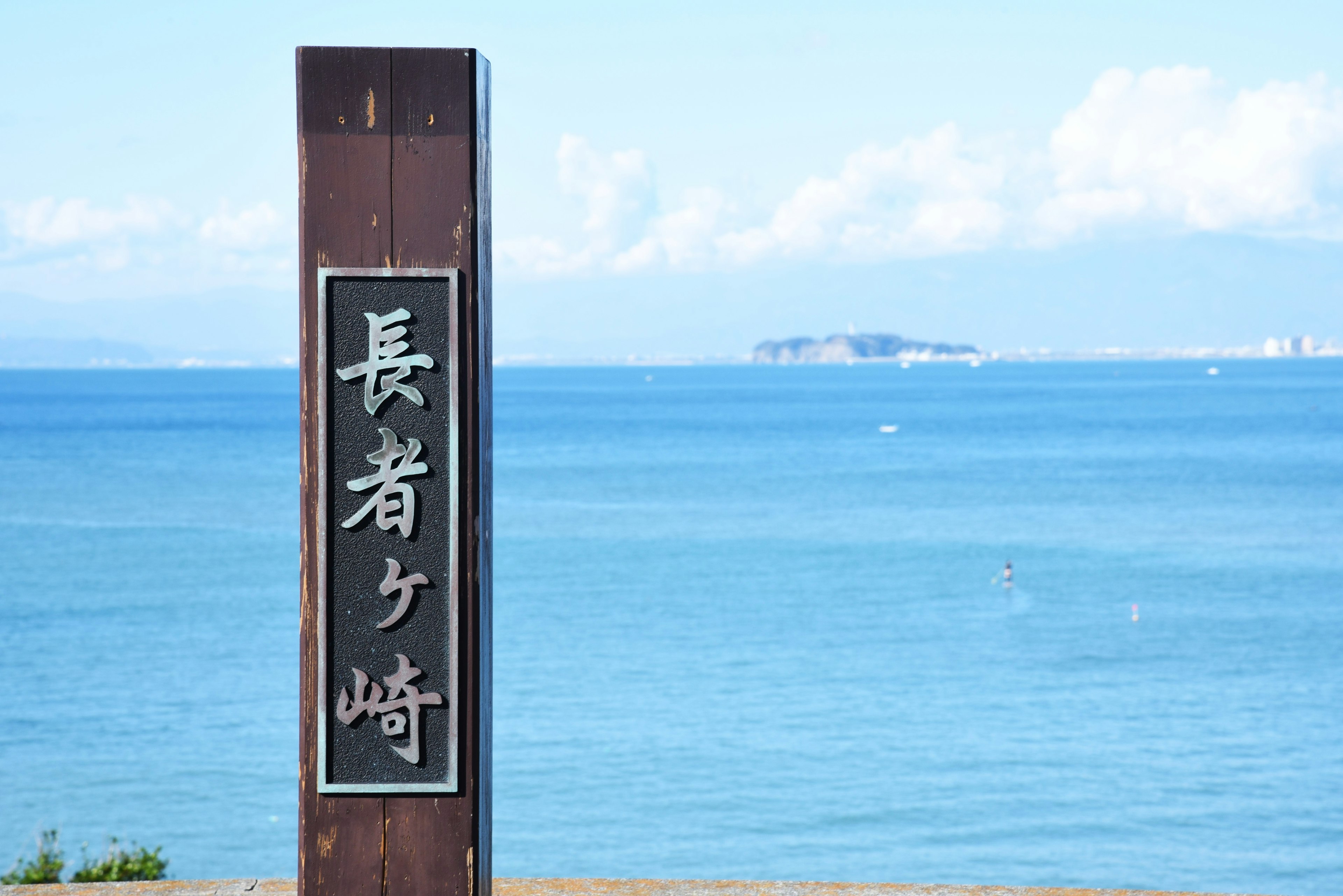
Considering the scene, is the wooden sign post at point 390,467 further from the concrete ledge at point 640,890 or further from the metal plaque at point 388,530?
the concrete ledge at point 640,890

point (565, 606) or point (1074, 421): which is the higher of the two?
point (1074, 421)

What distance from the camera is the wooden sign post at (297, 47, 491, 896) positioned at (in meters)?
2.76

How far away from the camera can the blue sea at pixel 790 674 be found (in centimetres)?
1337

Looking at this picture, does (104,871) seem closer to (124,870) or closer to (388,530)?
(124,870)

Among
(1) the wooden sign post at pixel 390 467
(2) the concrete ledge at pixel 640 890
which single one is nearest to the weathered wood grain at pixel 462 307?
(1) the wooden sign post at pixel 390 467

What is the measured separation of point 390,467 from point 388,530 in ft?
0.48

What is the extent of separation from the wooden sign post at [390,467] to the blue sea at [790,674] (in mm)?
10326

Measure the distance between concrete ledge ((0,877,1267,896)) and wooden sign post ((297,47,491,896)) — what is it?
1002 mm

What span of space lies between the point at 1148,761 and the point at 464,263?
15136 millimetres

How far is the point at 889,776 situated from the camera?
15.3 meters

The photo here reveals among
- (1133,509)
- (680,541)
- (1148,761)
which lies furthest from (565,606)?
(1133,509)

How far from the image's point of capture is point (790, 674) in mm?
20062

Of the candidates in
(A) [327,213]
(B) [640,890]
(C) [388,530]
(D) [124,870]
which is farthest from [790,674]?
(A) [327,213]

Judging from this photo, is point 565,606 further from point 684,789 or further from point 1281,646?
point 1281,646
